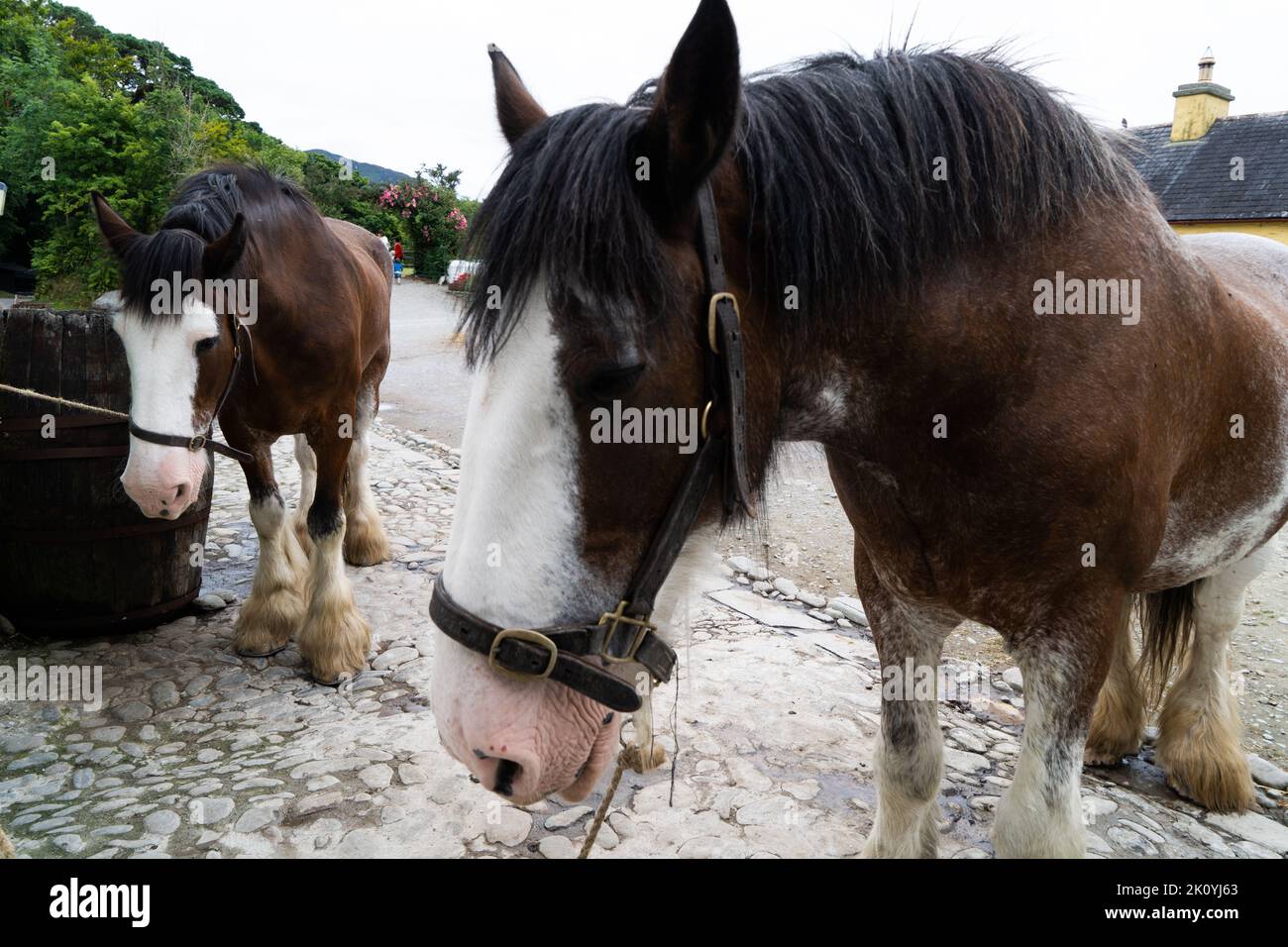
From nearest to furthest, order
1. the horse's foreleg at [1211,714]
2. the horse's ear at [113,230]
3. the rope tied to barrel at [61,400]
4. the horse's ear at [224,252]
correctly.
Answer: the horse's foreleg at [1211,714]
the horse's ear at [224,252]
the horse's ear at [113,230]
the rope tied to barrel at [61,400]

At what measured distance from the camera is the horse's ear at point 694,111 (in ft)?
3.95

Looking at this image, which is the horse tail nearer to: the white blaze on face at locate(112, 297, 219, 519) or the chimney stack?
the white blaze on face at locate(112, 297, 219, 519)

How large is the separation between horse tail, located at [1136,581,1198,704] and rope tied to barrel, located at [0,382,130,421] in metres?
5.31

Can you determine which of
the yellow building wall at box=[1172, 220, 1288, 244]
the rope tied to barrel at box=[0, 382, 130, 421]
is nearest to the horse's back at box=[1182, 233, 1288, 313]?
the rope tied to barrel at box=[0, 382, 130, 421]

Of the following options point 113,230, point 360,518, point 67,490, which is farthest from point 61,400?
point 360,518

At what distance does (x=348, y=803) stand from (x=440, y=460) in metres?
5.75

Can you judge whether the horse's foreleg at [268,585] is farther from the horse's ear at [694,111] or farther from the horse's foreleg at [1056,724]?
the horse's foreleg at [1056,724]

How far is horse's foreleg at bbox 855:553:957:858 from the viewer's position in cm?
228

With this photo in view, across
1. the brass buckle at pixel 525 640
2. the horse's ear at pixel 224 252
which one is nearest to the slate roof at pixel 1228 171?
the horse's ear at pixel 224 252

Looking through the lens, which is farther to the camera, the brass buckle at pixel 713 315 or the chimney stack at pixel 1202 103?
the chimney stack at pixel 1202 103

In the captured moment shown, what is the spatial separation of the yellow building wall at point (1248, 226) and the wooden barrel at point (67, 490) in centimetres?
2021

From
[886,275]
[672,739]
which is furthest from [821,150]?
[672,739]

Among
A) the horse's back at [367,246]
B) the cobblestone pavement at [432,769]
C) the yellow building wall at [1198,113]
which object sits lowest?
the cobblestone pavement at [432,769]
